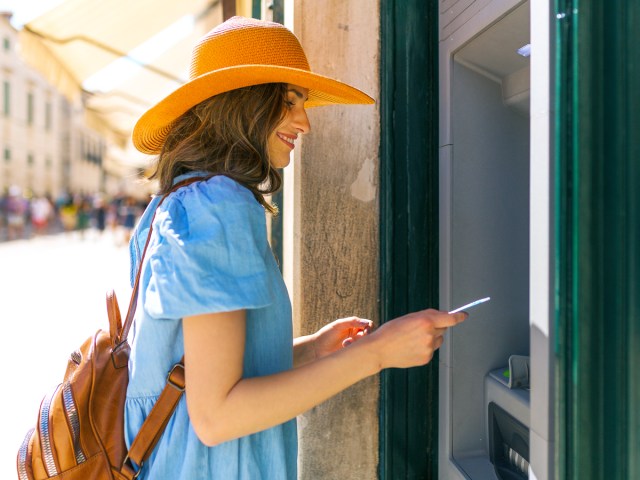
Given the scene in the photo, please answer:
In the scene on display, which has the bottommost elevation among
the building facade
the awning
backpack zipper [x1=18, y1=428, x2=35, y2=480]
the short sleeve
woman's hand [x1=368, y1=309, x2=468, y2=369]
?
backpack zipper [x1=18, y1=428, x2=35, y2=480]

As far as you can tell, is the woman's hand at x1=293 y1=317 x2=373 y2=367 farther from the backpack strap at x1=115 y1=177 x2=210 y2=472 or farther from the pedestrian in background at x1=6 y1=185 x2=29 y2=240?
the pedestrian in background at x1=6 y1=185 x2=29 y2=240

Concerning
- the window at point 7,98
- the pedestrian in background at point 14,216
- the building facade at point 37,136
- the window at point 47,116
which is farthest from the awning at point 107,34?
the window at point 47,116

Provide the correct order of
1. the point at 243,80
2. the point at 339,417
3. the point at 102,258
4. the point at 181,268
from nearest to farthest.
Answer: the point at 181,268 < the point at 243,80 < the point at 339,417 < the point at 102,258

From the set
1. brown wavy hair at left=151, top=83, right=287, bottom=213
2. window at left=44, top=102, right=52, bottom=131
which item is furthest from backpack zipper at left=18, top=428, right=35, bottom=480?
window at left=44, top=102, right=52, bottom=131

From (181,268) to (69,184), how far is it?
30966 millimetres

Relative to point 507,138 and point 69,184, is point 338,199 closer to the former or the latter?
point 507,138

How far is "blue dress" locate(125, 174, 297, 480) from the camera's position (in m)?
0.90

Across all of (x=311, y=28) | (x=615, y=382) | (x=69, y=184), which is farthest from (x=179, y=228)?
(x=69, y=184)

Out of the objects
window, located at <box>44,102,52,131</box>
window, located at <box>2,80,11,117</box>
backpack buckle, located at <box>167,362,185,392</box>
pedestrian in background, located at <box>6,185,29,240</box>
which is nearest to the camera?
backpack buckle, located at <box>167,362,185,392</box>

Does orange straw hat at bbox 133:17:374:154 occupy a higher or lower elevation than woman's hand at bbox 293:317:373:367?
higher

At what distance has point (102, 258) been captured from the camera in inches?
500

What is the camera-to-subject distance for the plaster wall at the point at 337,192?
180 cm

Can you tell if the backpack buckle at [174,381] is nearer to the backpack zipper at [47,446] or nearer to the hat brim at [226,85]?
the backpack zipper at [47,446]

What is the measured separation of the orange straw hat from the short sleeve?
19 cm
